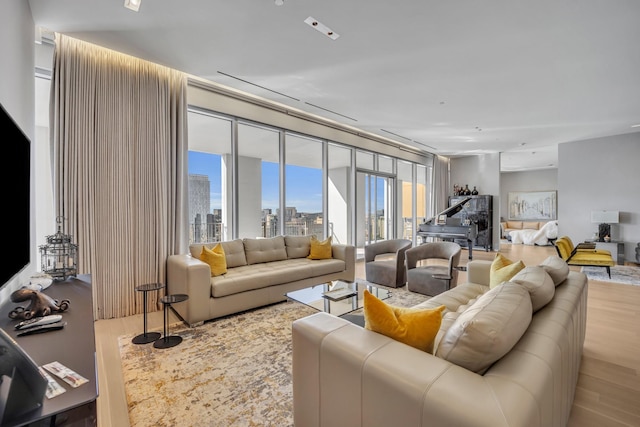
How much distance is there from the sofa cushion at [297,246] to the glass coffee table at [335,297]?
1.39 meters

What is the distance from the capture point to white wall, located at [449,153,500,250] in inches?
353

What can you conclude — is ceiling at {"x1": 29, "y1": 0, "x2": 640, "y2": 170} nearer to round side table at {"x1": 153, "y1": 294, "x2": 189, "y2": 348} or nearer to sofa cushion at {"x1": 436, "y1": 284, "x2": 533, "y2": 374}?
sofa cushion at {"x1": 436, "y1": 284, "x2": 533, "y2": 374}

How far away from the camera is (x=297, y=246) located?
15.8ft

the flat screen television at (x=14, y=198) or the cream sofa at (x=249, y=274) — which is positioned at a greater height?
the flat screen television at (x=14, y=198)

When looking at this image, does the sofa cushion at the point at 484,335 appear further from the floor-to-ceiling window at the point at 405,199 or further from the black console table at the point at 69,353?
the floor-to-ceiling window at the point at 405,199

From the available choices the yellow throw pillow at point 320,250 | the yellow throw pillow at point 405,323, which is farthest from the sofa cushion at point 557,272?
the yellow throw pillow at point 320,250

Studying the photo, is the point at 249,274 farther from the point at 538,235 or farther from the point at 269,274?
the point at 538,235

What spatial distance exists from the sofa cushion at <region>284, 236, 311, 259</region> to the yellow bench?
454 cm

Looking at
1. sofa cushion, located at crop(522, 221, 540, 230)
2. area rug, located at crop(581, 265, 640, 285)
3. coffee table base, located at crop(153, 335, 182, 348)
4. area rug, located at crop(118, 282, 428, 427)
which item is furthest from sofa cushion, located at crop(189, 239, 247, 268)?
sofa cushion, located at crop(522, 221, 540, 230)

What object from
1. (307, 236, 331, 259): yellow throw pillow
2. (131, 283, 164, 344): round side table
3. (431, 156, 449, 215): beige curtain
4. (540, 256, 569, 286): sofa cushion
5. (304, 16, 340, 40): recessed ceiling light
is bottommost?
(131, 283, 164, 344): round side table

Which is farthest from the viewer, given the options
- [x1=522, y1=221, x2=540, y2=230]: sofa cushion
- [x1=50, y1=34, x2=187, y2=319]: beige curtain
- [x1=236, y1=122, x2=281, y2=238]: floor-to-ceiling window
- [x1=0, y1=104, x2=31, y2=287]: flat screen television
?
[x1=522, y1=221, x2=540, y2=230]: sofa cushion

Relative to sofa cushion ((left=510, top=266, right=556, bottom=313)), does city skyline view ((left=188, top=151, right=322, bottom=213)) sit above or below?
above

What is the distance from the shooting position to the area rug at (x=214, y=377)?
1.83m

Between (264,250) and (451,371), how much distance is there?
11.9 feet
